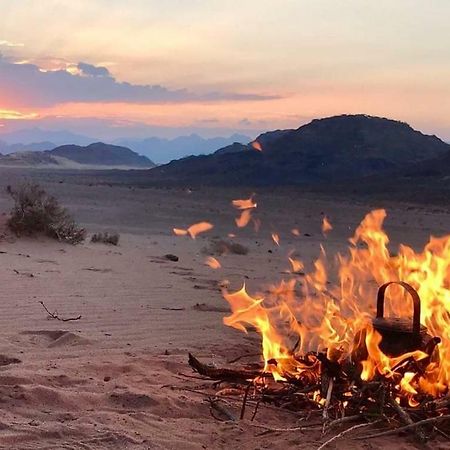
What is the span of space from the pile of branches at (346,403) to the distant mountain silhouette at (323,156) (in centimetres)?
4699

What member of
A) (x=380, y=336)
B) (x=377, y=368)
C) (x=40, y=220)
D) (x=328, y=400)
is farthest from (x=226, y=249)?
(x=328, y=400)

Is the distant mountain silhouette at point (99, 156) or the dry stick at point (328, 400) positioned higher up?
the distant mountain silhouette at point (99, 156)

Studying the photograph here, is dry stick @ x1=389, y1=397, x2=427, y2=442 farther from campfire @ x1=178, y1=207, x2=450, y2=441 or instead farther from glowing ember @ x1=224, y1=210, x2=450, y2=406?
glowing ember @ x1=224, y1=210, x2=450, y2=406

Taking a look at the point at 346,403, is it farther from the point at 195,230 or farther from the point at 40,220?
the point at 195,230

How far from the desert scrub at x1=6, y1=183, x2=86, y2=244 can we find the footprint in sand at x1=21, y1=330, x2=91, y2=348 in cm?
666

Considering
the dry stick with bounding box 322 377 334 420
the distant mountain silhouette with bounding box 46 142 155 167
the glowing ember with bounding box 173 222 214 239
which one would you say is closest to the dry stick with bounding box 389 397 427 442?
the dry stick with bounding box 322 377 334 420

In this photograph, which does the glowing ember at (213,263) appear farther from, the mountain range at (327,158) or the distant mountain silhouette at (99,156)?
the distant mountain silhouette at (99,156)

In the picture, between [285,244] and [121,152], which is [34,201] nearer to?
[285,244]

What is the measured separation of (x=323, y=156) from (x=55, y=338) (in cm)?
5849

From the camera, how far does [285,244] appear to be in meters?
16.6

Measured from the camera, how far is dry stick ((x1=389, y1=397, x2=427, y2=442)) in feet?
13.4

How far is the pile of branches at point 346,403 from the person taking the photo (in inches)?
164

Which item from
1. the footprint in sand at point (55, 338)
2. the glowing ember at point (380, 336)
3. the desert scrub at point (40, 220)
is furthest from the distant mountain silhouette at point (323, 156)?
the glowing ember at point (380, 336)

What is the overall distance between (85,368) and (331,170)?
184 ft
